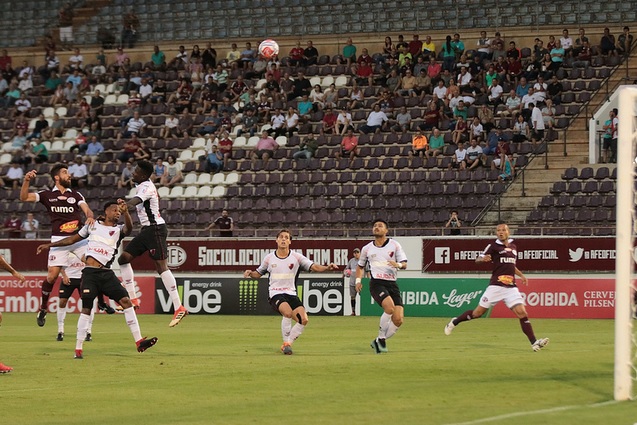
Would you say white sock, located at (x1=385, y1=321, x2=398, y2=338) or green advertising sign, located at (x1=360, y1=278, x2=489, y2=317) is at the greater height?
white sock, located at (x1=385, y1=321, x2=398, y2=338)

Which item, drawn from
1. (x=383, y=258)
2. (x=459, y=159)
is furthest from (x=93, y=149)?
(x=383, y=258)

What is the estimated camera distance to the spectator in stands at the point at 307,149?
35375 mm

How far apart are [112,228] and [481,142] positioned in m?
18.8

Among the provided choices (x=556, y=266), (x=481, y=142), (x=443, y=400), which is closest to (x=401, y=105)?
(x=481, y=142)

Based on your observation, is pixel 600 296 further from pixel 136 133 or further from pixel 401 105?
pixel 136 133

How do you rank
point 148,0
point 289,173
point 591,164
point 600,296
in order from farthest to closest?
1. point 148,0
2. point 289,173
3. point 591,164
4. point 600,296

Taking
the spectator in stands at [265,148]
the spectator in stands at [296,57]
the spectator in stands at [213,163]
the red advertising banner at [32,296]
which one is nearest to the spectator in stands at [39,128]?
the spectator in stands at [213,163]

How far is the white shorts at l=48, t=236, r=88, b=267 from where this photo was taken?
20.3 metres

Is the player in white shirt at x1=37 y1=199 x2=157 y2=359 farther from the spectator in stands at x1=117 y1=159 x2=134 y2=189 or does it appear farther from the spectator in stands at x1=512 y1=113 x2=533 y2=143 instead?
the spectator in stands at x1=117 y1=159 x2=134 y2=189

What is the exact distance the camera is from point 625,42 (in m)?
35.2

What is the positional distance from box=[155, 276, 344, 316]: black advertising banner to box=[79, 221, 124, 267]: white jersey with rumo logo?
1408cm

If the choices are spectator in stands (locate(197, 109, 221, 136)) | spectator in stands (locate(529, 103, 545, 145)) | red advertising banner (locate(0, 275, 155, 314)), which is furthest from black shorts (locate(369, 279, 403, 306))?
spectator in stands (locate(197, 109, 221, 136))

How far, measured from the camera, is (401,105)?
3641cm

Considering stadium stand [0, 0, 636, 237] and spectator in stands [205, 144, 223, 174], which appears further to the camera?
spectator in stands [205, 144, 223, 174]
